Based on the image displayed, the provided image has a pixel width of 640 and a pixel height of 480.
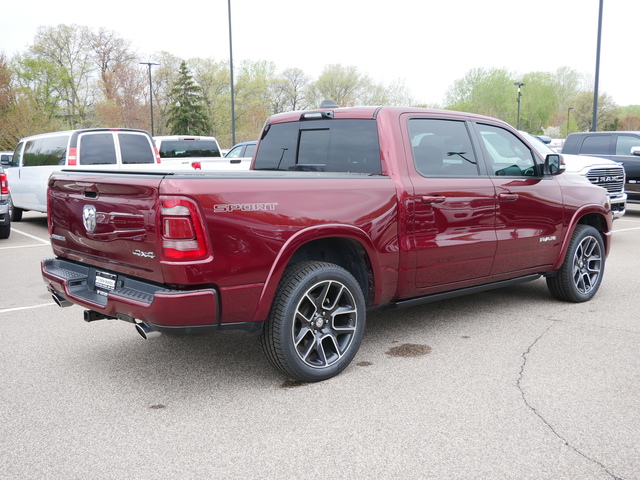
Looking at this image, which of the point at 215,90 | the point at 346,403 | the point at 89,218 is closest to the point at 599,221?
the point at 346,403

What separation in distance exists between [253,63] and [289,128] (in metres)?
64.4

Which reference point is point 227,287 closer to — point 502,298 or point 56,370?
point 56,370

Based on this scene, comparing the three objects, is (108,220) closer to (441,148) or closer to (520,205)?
(441,148)

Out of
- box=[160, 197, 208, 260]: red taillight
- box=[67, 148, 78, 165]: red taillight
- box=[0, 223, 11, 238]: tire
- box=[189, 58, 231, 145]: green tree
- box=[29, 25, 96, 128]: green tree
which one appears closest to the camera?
box=[160, 197, 208, 260]: red taillight

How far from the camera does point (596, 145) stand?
15.0 meters

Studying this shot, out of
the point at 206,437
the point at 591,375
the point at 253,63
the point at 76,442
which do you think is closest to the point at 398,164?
the point at 591,375

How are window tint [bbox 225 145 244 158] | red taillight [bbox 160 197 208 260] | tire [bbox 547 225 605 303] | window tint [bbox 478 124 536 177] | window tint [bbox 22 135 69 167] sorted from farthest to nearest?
window tint [bbox 225 145 244 158]
window tint [bbox 22 135 69 167]
tire [bbox 547 225 605 303]
window tint [bbox 478 124 536 177]
red taillight [bbox 160 197 208 260]

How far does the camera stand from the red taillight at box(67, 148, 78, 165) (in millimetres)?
11688

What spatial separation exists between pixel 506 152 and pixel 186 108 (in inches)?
2212

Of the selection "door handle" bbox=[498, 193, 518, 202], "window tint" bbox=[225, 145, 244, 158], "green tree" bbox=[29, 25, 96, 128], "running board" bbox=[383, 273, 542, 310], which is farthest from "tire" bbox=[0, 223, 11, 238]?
"green tree" bbox=[29, 25, 96, 128]

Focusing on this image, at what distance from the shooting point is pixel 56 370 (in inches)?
173

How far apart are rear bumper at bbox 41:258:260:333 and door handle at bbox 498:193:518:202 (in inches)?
98.5

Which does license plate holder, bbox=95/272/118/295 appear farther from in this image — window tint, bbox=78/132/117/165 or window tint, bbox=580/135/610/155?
window tint, bbox=580/135/610/155

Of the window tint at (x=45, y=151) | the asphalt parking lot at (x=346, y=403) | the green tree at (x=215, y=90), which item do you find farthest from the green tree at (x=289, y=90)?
the asphalt parking lot at (x=346, y=403)
